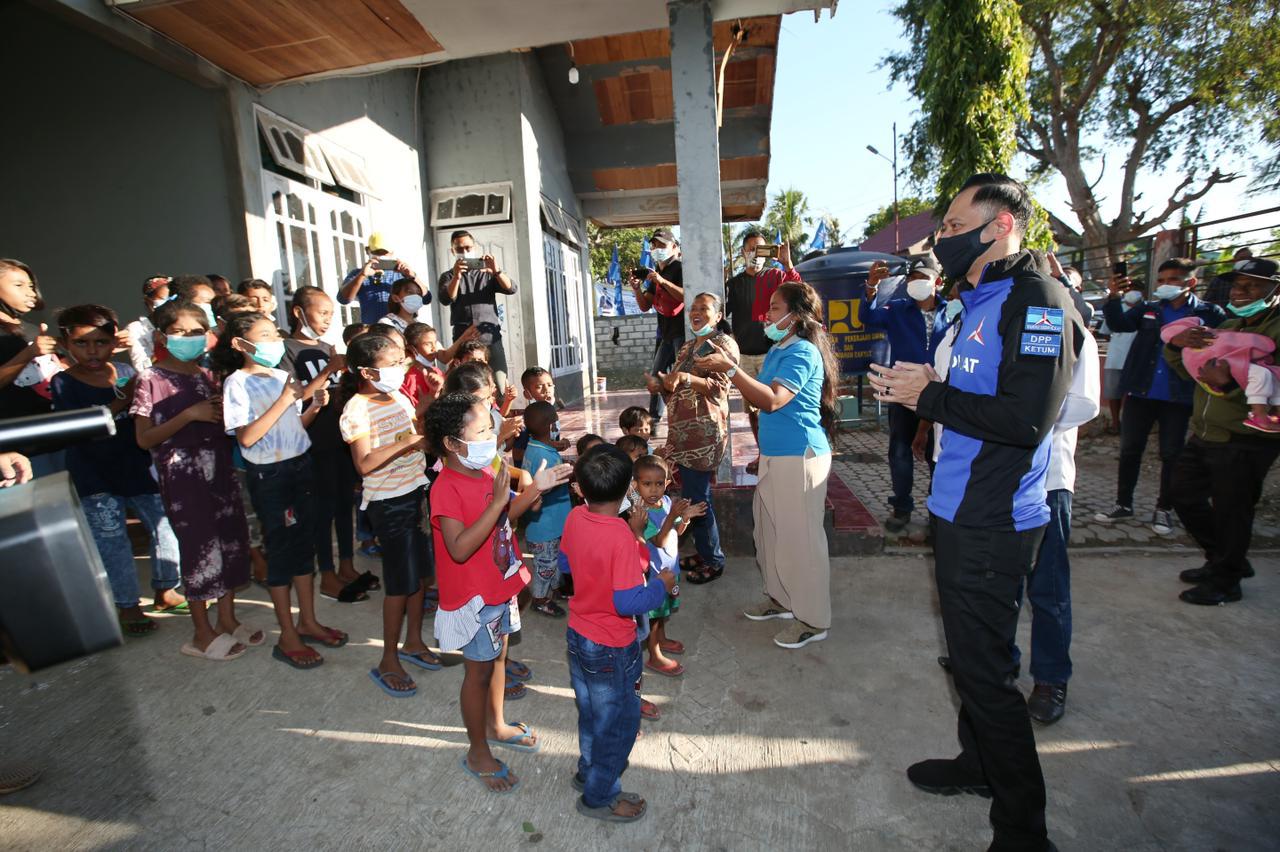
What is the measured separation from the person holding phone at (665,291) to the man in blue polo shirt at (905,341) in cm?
171

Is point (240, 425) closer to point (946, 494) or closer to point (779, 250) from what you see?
point (946, 494)

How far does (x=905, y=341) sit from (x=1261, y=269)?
2099 mm

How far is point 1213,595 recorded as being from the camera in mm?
3701

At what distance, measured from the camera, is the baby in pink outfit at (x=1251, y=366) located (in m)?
3.40

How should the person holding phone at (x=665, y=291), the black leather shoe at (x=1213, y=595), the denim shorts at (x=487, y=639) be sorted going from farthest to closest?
the person holding phone at (x=665, y=291) < the black leather shoe at (x=1213, y=595) < the denim shorts at (x=487, y=639)

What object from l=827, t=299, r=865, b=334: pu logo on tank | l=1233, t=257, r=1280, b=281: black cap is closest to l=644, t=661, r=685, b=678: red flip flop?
l=1233, t=257, r=1280, b=281: black cap

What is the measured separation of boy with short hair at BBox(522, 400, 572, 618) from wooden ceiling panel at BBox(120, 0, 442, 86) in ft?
10.4

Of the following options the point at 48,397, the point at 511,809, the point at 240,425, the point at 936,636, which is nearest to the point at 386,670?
the point at 511,809

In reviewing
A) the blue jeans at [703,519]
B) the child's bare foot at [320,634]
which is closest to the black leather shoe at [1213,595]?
the blue jeans at [703,519]

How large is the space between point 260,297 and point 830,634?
3986 mm

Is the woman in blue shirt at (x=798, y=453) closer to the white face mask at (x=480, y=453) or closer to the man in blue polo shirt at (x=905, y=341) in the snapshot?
the white face mask at (x=480, y=453)

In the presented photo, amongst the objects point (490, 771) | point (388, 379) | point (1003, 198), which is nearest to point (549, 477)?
point (490, 771)

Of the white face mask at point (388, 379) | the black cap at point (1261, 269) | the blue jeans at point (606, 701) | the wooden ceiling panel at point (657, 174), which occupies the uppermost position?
the wooden ceiling panel at point (657, 174)

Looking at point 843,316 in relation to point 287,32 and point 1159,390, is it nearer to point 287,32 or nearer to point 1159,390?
point 1159,390
